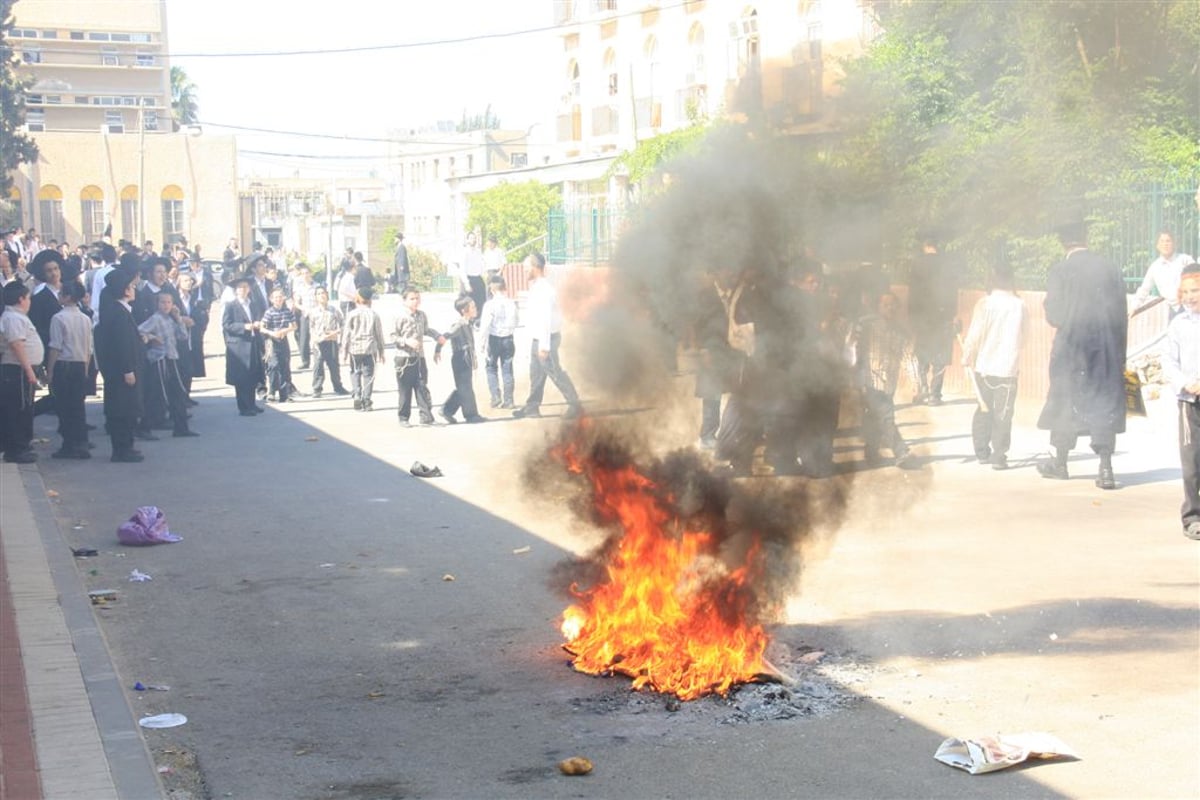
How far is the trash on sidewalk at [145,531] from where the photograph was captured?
32.6ft

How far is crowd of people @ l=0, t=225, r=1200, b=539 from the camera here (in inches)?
296

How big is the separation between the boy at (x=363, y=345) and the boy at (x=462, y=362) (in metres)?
1.62

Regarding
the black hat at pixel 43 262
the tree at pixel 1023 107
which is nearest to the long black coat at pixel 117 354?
the black hat at pixel 43 262

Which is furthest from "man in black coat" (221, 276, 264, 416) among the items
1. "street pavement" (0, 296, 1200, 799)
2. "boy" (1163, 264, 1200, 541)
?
"boy" (1163, 264, 1200, 541)

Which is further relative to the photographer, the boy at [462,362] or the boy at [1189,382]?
the boy at [462,362]

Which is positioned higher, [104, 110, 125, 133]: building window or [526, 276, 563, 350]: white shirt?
[104, 110, 125, 133]: building window

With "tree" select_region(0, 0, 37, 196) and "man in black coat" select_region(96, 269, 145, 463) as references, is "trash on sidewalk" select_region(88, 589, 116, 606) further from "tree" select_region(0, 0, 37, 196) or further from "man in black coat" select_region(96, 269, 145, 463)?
"tree" select_region(0, 0, 37, 196)

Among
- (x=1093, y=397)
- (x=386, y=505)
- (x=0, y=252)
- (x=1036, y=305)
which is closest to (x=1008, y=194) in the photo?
(x=1036, y=305)

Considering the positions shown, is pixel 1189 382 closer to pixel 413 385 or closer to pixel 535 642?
pixel 535 642

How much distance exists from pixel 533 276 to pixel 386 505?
534 cm

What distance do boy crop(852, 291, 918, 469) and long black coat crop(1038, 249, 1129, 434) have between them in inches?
50.1

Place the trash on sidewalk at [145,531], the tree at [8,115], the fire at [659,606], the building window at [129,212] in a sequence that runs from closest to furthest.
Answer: the fire at [659,606]
the trash on sidewalk at [145,531]
the tree at [8,115]
the building window at [129,212]

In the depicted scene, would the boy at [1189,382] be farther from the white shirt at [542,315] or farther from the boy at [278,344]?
the boy at [278,344]

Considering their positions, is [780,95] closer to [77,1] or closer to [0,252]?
[0,252]
